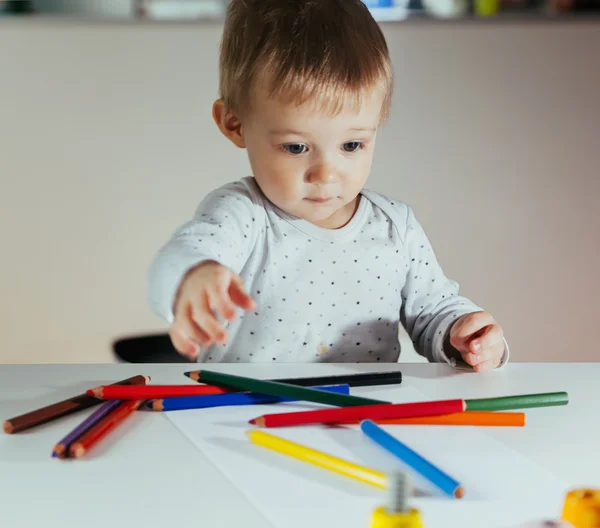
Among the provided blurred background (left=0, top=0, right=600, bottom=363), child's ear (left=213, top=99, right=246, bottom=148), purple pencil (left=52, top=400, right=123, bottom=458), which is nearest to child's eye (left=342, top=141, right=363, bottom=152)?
child's ear (left=213, top=99, right=246, bottom=148)

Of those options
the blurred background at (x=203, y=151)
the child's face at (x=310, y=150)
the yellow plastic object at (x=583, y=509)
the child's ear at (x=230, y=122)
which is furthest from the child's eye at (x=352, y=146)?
the blurred background at (x=203, y=151)

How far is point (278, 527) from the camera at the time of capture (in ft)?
1.28

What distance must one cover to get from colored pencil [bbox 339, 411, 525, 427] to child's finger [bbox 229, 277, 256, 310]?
10 centimetres

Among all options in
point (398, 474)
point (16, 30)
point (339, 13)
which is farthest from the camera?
point (16, 30)

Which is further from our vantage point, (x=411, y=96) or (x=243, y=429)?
(x=411, y=96)

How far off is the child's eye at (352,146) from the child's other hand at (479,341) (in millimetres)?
188

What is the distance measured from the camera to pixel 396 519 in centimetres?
31

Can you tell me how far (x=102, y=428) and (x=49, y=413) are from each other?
5 centimetres

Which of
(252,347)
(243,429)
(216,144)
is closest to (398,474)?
(243,429)

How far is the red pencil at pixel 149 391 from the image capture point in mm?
558

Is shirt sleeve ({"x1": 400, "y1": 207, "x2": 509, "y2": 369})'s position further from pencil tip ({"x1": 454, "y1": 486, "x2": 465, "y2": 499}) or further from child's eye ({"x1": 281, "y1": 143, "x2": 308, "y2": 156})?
pencil tip ({"x1": 454, "y1": 486, "x2": 465, "y2": 499})

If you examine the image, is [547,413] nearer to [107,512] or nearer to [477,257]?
[107,512]

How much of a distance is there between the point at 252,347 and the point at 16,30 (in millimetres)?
1249

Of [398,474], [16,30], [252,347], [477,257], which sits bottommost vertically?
[477,257]
